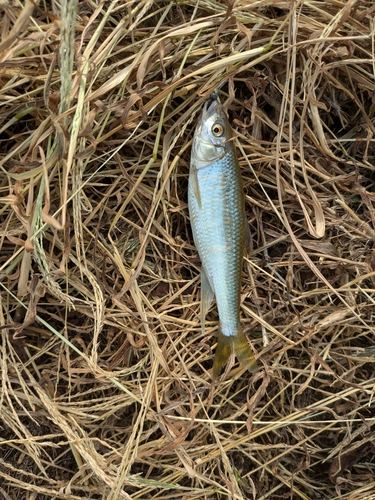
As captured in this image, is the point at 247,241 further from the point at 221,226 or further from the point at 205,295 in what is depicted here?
the point at 205,295

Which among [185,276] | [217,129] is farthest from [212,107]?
[185,276]

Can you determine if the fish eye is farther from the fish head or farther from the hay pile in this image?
the hay pile

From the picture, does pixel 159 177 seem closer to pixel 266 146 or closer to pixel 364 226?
pixel 266 146

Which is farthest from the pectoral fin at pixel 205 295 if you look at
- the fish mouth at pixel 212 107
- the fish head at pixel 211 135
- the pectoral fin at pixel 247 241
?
the fish mouth at pixel 212 107

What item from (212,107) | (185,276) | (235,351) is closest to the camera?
(212,107)

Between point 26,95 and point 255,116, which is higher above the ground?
point 26,95

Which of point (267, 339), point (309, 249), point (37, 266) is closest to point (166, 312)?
point (267, 339)
